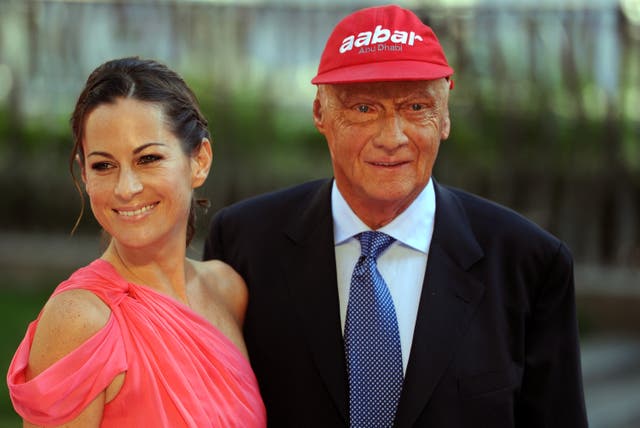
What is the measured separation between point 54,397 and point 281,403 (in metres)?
0.69

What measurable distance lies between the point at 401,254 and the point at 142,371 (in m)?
0.76

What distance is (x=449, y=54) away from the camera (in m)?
7.17

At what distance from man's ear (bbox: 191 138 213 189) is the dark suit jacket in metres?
0.38

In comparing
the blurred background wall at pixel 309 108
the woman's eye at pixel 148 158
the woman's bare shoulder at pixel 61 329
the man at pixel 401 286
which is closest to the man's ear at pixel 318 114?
the man at pixel 401 286

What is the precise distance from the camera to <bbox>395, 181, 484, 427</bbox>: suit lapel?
2.51 m

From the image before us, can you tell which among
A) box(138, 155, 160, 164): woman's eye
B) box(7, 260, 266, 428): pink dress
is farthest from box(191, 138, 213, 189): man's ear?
box(7, 260, 266, 428): pink dress

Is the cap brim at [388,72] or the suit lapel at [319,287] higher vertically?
the cap brim at [388,72]

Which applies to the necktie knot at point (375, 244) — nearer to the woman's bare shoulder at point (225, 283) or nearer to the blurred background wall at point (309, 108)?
the woman's bare shoulder at point (225, 283)

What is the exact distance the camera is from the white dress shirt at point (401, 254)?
2.62 meters

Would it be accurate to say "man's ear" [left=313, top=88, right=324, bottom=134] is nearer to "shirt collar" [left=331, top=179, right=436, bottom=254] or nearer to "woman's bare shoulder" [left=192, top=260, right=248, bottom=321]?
"shirt collar" [left=331, top=179, right=436, bottom=254]

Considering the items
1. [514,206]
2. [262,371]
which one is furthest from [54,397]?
[514,206]

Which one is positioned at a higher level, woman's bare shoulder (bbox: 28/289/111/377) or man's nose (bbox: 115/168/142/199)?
man's nose (bbox: 115/168/142/199)

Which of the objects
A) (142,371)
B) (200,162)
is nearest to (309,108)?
(200,162)

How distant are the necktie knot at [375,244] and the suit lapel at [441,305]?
0.12 meters
